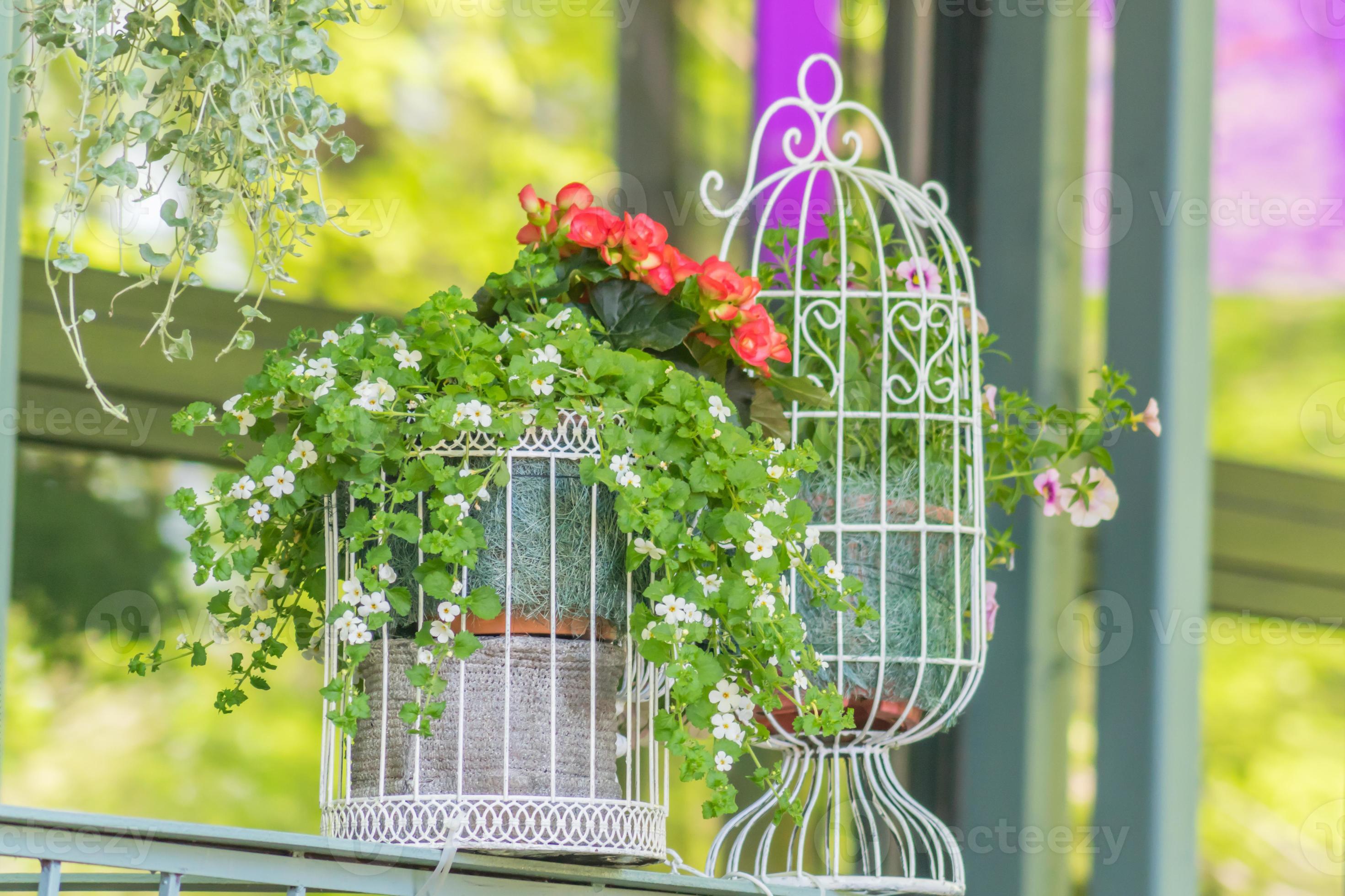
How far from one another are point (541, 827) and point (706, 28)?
190 centimetres

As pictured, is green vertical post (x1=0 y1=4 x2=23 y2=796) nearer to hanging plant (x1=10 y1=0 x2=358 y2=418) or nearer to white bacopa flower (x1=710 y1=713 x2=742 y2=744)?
hanging plant (x1=10 y1=0 x2=358 y2=418)

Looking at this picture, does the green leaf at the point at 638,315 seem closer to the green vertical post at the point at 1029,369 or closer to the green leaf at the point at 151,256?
the green leaf at the point at 151,256

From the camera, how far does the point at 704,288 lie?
1.19m

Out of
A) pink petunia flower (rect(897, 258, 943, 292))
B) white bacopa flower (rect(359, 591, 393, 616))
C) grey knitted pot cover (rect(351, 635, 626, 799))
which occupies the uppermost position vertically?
pink petunia flower (rect(897, 258, 943, 292))

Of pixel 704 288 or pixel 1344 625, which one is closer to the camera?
pixel 704 288

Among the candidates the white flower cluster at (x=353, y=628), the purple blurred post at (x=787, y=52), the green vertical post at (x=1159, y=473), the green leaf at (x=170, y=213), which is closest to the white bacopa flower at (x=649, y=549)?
the white flower cluster at (x=353, y=628)

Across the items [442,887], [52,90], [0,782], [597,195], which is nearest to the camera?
[442,887]

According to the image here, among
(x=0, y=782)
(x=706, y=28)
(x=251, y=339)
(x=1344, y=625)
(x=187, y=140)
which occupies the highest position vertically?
(x=706, y=28)

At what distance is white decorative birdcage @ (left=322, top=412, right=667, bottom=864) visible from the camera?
1.07 m

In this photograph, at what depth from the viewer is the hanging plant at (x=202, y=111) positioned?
1053 mm


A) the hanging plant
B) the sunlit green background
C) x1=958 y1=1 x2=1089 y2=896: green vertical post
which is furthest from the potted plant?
x1=958 y1=1 x2=1089 y2=896: green vertical post


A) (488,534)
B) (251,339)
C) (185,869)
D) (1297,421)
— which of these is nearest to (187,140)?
(251,339)

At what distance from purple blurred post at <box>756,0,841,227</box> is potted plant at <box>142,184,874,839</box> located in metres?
1.48

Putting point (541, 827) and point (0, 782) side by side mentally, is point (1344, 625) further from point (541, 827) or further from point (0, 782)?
point (0, 782)
